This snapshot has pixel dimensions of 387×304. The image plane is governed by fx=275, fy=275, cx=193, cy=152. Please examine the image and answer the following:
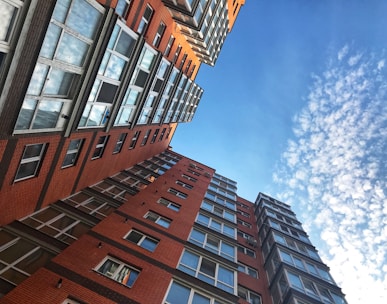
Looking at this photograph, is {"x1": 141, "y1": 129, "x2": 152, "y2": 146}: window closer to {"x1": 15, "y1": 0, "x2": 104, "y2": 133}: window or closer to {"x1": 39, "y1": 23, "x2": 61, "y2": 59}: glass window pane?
{"x1": 15, "y1": 0, "x2": 104, "y2": 133}: window

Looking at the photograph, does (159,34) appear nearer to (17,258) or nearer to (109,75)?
(109,75)

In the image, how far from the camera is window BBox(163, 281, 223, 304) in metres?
13.1

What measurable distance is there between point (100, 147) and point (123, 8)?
9.61m

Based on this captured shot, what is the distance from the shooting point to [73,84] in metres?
12.3

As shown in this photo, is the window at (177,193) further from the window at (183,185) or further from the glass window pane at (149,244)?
the glass window pane at (149,244)

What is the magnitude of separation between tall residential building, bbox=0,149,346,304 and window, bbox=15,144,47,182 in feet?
8.85

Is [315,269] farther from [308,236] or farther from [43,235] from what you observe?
[43,235]

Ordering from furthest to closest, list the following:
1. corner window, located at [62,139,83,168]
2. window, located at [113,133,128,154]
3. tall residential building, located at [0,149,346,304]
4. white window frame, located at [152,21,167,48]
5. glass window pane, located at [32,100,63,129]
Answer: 1. window, located at [113,133,128,154]
2. white window frame, located at [152,21,167,48]
3. corner window, located at [62,139,83,168]
4. tall residential building, located at [0,149,346,304]
5. glass window pane, located at [32,100,63,129]

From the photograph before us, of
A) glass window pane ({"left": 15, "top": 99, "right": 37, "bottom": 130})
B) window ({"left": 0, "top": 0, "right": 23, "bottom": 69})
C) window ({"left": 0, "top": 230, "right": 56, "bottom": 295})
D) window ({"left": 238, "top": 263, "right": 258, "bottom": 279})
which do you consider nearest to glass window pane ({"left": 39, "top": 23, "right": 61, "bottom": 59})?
window ({"left": 0, "top": 0, "right": 23, "bottom": 69})

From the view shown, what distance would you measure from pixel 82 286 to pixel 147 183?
53.0ft

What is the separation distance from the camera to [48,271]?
445 inches

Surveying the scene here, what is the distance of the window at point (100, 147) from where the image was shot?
19.5m

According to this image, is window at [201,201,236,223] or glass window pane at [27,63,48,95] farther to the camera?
window at [201,201,236,223]

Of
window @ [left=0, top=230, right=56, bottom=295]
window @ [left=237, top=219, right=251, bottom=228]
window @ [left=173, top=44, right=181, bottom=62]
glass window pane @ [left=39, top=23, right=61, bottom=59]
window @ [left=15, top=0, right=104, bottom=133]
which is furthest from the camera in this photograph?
window @ [left=237, top=219, right=251, bottom=228]
